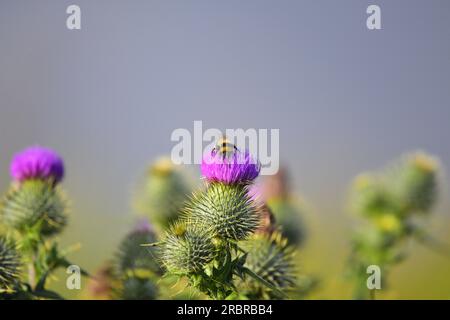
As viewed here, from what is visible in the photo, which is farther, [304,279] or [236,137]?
[304,279]

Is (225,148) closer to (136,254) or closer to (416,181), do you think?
(136,254)

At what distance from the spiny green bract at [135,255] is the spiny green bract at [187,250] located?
Answer: 1686 mm

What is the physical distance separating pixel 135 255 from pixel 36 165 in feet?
5.17

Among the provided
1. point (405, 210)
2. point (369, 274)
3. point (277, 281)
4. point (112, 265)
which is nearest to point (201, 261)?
point (277, 281)

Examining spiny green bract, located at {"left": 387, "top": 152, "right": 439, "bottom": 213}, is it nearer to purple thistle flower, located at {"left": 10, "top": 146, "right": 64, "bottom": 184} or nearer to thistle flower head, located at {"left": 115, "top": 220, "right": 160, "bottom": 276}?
thistle flower head, located at {"left": 115, "top": 220, "right": 160, "bottom": 276}

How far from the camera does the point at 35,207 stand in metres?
7.60

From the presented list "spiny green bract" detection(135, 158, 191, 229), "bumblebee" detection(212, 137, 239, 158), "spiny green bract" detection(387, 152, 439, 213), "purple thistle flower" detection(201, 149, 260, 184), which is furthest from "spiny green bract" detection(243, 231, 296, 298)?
"spiny green bract" detection(387, 152, 439, 213)

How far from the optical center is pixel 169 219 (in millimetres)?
9914

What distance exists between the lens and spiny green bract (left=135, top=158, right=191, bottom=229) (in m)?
10.1

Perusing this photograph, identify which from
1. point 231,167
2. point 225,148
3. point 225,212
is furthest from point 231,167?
point 225,212
